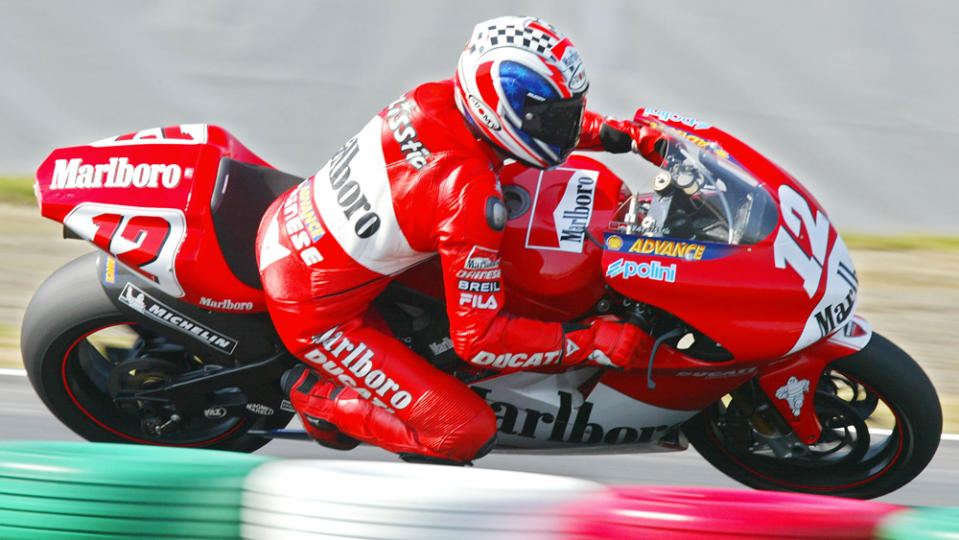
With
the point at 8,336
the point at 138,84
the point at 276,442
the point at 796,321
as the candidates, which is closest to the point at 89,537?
the point at 276,442

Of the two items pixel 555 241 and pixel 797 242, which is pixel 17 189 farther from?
pixel 797 242

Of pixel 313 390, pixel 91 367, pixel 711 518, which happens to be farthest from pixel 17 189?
pixel 711 518

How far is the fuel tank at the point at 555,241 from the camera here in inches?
157

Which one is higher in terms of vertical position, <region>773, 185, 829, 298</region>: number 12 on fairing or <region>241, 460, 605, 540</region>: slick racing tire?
<region>773, 185, 829, 298</region>: number 12 on fairing

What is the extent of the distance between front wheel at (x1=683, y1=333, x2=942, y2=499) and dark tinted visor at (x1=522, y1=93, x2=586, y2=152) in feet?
3.98

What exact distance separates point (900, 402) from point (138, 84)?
5.97 metres

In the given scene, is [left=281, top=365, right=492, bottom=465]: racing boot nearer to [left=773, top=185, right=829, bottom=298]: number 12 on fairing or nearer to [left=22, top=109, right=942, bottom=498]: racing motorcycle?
[left=22, top=109, right=942, bottom=498]: racing motorcycle

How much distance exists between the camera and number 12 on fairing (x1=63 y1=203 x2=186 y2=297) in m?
4.12

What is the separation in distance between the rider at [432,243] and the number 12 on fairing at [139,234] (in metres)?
0.31

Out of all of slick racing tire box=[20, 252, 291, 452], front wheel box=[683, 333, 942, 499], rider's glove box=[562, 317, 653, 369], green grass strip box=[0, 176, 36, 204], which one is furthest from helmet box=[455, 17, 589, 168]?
green grass strip box=[0, 176, 36, 204]

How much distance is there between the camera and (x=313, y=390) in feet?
14.0

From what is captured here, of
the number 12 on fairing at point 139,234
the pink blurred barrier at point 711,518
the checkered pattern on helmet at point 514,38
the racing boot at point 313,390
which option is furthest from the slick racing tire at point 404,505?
the checkered pattern on helmet at point 514,38

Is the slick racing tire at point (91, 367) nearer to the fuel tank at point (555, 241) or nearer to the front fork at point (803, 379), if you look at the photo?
the fuel tank at point (555, 241)

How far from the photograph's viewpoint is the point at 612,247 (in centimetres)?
391
